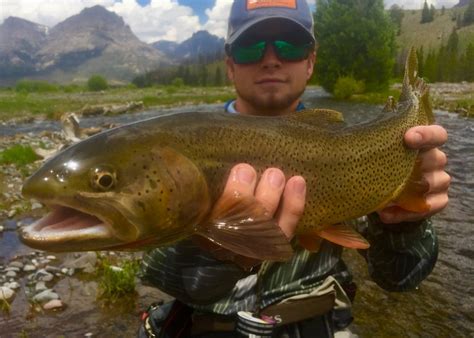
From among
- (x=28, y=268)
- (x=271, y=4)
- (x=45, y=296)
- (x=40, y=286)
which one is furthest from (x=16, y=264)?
(x=271, y=4)

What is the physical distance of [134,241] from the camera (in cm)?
190

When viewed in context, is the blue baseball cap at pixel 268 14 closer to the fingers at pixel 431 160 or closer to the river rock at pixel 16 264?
the fingers at pixel 431 160

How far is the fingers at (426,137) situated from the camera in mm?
2691

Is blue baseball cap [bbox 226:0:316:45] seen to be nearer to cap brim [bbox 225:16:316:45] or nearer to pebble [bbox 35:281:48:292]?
cap brim [bbox 225:16:316:45]

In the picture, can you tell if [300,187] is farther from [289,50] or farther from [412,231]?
[289,50]

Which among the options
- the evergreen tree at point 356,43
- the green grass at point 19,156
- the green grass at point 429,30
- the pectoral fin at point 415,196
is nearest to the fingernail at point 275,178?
the pectoral fin at point 415,196

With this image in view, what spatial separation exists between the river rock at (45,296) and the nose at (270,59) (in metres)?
3.34

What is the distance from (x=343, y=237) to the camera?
→ 2.44 m

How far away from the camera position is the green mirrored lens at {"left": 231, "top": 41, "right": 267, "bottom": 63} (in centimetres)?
384

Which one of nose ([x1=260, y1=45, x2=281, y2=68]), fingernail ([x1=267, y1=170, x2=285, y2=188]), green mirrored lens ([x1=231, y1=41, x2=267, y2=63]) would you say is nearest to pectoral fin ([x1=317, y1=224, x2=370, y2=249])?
fingernail ([x1=267, y1=170, x2=285, y2=188])

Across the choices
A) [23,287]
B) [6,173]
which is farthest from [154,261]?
[6,173]

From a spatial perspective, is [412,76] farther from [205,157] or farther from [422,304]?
[422,304]

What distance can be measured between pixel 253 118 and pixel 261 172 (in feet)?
1.14

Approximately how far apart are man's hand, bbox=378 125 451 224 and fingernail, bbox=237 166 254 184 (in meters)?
1.18
